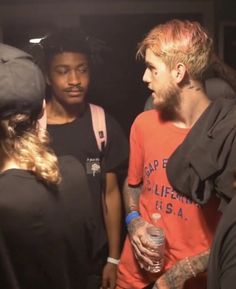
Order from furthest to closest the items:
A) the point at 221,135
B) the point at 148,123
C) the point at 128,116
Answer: the point at 128,116, the point at 148,123, the point at 221,135

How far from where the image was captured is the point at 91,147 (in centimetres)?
179

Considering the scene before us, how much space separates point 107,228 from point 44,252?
758 mm

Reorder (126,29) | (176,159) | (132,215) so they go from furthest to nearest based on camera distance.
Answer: (126,29) < (132,215) < (176,159)

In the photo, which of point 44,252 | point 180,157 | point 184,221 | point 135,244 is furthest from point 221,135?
point 44,252

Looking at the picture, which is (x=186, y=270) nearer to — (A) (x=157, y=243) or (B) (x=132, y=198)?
(A) (x=157, y=243)

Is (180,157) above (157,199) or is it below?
above

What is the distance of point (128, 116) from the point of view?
209cm

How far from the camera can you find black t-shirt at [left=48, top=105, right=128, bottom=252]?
1.78m

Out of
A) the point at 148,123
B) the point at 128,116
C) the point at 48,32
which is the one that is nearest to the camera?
the point at 148,123

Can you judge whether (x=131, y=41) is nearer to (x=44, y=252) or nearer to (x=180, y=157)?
(x=180, y=157)

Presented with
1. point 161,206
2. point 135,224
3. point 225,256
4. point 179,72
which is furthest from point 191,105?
point 225,256

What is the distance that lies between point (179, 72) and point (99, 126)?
433 millimetres

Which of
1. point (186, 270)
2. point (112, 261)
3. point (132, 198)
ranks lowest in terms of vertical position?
point (112, 261)

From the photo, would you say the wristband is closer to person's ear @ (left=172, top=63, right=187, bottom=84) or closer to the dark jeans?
the dark jeans
